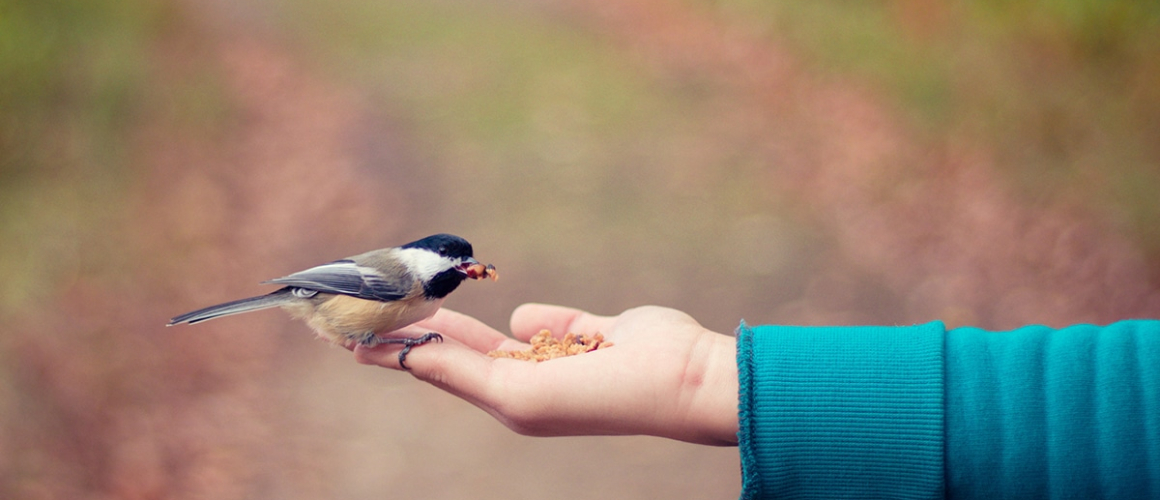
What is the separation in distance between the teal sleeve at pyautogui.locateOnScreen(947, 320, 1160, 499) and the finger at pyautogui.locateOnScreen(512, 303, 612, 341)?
752mm

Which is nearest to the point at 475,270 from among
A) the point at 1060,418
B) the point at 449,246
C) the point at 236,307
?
the point at 449,246

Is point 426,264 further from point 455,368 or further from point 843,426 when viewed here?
point 843,426

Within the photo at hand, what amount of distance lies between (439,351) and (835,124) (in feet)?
7.24

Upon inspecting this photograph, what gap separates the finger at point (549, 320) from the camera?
1.65m

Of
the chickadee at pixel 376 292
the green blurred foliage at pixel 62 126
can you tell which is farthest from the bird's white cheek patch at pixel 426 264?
the green blurred foliage at pixel 62 126

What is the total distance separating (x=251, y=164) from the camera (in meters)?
2.73

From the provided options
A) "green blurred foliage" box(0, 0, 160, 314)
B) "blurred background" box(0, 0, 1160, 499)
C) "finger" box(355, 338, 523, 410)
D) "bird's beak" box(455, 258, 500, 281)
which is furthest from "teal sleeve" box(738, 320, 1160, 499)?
"green blurred foliage" box(0, 0, 160, 314)

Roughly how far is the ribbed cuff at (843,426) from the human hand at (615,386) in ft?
0.34

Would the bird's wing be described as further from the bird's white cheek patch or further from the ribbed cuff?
the ribbed cuff

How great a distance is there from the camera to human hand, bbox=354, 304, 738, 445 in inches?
46.1

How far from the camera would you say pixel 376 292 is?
1.42m

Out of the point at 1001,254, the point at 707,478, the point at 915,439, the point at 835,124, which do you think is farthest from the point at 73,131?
the point at 1001,254

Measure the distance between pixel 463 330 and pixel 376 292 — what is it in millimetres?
267

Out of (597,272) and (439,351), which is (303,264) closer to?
(597,272)
